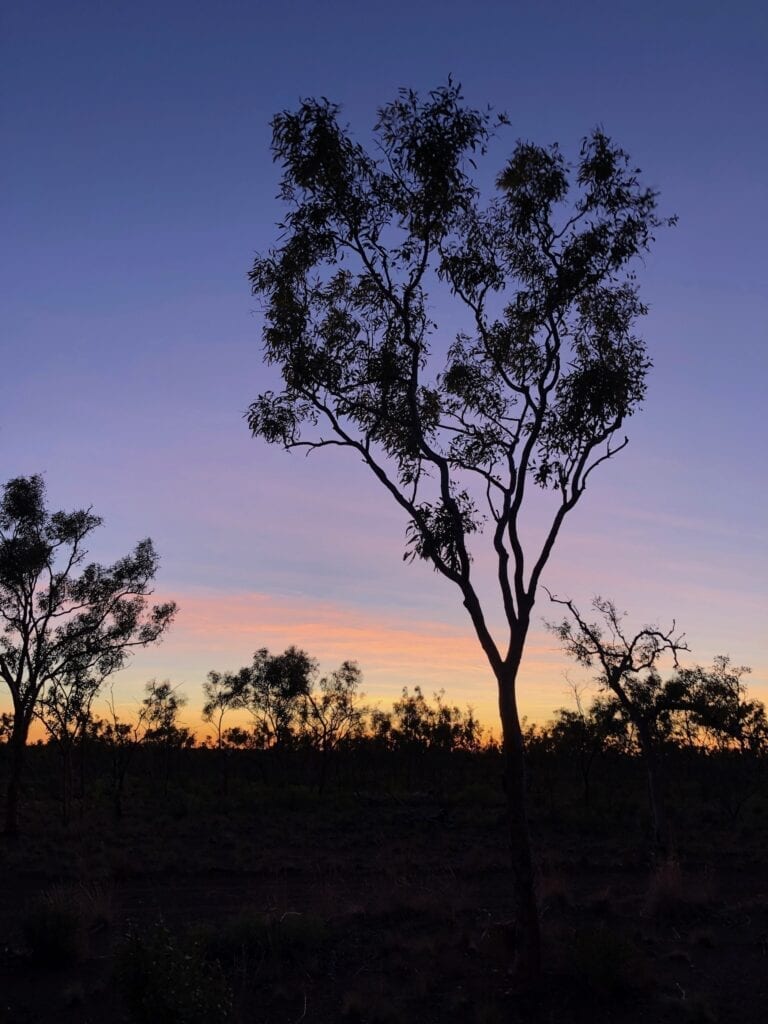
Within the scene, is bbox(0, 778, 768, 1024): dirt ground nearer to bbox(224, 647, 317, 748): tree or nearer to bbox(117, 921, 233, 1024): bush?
bbox(117, 921, 233, 1024): bush

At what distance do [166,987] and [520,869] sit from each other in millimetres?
4500

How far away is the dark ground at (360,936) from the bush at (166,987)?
2 cm

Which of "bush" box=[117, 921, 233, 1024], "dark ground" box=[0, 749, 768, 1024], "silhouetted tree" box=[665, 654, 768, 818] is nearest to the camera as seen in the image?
"bush" box=[117, 921, 233, 1024]

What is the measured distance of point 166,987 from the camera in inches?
333

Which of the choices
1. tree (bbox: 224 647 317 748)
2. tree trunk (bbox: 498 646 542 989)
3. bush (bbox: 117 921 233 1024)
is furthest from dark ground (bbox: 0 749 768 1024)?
tree (bbox: 224 647 317 748)

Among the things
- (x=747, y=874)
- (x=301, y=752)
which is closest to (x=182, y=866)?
(x=747, y=874)

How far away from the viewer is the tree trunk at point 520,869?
10359 millimetres

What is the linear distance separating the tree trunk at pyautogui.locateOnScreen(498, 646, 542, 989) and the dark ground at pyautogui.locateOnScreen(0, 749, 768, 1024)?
34 cm

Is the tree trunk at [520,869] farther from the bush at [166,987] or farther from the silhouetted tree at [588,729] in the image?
the silhouetted tree at [588,729]

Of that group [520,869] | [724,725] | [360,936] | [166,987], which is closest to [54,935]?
[166,987]

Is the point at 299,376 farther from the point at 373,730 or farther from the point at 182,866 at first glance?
the point at 373,730

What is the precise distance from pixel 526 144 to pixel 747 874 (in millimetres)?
19597

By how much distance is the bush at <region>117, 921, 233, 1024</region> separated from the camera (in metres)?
8.34

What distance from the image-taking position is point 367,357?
531 inches
